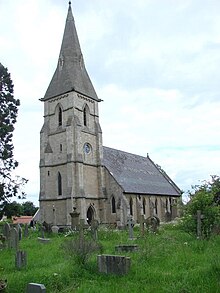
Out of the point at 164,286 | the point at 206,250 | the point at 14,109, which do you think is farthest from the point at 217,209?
the point at 14,109

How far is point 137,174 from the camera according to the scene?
40656 mm

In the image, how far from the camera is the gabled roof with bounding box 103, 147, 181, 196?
3675 centimetres

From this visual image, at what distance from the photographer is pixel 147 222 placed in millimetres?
20078

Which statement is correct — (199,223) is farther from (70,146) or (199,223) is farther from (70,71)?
(70,71)

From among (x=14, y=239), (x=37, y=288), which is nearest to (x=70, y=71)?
(x=14, y=239)

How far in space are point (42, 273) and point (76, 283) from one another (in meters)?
1.11

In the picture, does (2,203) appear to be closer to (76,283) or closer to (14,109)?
(14,109)

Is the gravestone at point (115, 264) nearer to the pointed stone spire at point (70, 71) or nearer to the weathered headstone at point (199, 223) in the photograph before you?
the weathered headstone at point (199, 223)

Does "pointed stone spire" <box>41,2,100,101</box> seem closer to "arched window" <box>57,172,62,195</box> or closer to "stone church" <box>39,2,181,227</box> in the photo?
"stone church" <box>39,2,181,227</box>

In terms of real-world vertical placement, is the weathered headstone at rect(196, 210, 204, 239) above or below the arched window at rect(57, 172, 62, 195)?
below

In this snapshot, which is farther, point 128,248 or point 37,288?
point 128,248

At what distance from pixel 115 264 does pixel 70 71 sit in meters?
30.5

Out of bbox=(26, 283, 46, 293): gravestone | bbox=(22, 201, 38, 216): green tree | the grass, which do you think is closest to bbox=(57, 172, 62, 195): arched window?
the grass

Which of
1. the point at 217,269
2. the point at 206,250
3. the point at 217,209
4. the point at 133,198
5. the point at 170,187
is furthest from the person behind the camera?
the point at 170,187
